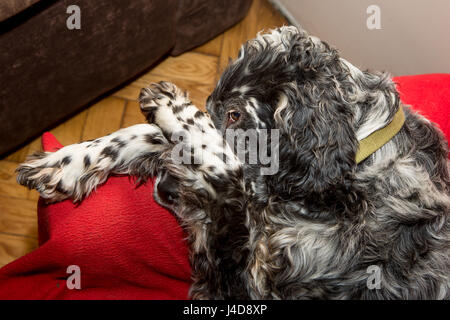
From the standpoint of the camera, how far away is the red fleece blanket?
1.57 metres

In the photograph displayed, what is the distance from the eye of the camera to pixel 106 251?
62.7 inches

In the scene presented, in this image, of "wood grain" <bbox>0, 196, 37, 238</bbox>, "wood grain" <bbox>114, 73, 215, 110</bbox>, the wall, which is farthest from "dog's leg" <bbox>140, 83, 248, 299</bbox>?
the wall

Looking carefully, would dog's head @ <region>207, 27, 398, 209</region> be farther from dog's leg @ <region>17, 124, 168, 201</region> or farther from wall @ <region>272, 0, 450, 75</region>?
wall @ <region>272, 0, 450, 75</region>

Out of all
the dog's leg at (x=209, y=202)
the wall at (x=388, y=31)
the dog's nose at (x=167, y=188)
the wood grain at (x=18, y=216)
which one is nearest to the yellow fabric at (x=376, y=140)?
the dog's leg at (x=209, y=202)

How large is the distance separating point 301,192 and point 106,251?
0.71m

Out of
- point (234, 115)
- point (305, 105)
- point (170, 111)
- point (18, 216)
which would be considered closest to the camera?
point (305, 105)

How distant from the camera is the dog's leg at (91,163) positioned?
1609 millimetres

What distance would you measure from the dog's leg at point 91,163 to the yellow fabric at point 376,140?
69 cm

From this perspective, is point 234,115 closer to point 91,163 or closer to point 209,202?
point 209,202

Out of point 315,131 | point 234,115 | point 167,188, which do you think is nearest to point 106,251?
point 167,188

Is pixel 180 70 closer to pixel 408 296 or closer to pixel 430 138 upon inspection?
pixel 430 138

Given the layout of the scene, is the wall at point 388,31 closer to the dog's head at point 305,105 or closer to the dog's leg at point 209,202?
the dog's head at point 305,105
